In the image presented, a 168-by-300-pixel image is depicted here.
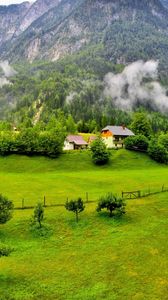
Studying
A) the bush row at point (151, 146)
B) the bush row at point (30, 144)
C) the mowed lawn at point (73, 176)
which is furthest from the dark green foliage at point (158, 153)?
the bush row at point (30, 144)

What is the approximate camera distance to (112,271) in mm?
54125

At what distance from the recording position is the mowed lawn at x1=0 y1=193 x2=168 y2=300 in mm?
48969

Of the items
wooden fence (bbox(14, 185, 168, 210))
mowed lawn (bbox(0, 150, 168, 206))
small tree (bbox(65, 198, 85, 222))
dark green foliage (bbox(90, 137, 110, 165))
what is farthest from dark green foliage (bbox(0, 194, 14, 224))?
dark green foliage (bbox(90, 137, 110, 165))

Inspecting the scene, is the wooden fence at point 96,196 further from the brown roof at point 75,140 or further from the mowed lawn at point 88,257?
the brown roof at point 75,140

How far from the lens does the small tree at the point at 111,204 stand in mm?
75438

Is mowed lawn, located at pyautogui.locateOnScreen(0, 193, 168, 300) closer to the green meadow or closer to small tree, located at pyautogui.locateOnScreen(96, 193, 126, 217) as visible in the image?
the green meadow

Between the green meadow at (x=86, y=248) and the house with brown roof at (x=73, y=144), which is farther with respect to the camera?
the house with brown roof at (x=73, y=144)

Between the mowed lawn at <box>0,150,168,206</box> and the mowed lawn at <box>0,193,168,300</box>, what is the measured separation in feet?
43.7

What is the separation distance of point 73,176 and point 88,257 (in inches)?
2311

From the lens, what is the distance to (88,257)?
58.3 m

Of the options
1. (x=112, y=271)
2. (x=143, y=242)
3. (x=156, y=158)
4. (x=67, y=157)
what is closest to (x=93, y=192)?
(x=143, y=242)

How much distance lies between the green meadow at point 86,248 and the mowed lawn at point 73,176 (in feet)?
0.81

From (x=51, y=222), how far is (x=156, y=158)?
82929 mm

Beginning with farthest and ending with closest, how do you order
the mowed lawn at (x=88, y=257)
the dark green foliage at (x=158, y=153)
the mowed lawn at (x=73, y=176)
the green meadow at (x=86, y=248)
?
1. the dark green foliage at (x=158, y=153)
2. the mowed lawn at (x=73, y=176)
3. the green meadow at (x=86, y=248)
4. the mowed lawn at (x=88, y=257)
